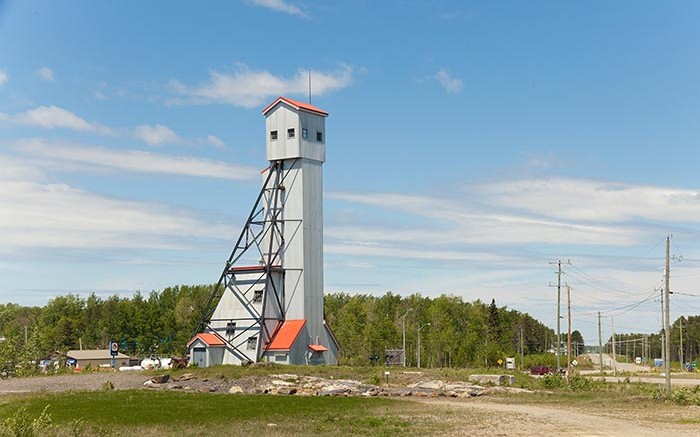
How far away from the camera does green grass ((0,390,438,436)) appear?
34.7 m

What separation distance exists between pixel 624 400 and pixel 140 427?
1281 inches

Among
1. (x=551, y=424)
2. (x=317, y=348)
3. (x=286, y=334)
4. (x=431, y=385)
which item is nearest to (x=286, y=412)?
(x=551, y=424)

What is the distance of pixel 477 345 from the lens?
132750 mm

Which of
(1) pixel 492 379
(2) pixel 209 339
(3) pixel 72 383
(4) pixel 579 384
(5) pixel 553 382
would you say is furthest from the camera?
(2) pixel 209 339

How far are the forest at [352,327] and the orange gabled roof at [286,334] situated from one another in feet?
123

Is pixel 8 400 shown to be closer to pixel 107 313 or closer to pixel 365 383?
pixel 365 383

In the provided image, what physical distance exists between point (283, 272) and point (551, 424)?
152ft

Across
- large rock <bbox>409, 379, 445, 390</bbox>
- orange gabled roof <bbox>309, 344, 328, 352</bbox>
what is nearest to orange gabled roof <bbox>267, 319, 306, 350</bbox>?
orange gabled roof <bbox>309, 344, 328, 352</bbox>

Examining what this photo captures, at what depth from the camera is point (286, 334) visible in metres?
78.9

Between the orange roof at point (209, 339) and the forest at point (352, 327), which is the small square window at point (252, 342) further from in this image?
the forest at point (352, 327)

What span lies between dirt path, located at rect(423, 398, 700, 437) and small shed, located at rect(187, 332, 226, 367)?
37.6 m

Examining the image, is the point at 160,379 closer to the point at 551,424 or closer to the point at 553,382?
the point at 553,382

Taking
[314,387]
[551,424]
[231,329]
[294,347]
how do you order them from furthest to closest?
1. [231,329]
2. [294,347]
3. [314,387]
4. [551,424]

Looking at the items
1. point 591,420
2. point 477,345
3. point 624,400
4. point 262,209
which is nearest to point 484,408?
point 591,420
